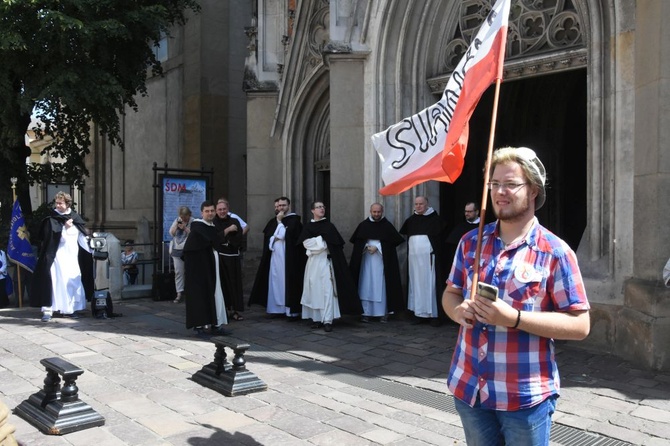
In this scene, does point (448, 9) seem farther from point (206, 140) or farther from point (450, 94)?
point (206, 140)

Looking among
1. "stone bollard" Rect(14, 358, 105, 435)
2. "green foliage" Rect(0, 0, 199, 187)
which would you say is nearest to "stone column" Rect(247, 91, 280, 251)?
"green foliage" Rect(0, 0, 199, 187)

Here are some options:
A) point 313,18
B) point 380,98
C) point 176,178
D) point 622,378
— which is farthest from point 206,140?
point 622,378

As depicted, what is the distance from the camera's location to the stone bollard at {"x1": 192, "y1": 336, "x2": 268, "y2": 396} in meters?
5.70

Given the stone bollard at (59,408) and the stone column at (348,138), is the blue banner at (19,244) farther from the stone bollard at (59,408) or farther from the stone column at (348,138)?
the stone bollard at (59,408)

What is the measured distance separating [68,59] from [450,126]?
37.4 feet

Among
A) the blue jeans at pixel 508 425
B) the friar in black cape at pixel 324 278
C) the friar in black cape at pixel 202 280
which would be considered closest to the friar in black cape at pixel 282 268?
the friar in black cape at pixel 324 278

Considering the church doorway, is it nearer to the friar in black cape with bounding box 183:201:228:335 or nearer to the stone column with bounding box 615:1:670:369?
the stone column with bounding box 615:1:670:369

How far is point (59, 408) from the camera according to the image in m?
4.83

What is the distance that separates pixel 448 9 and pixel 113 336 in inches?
272

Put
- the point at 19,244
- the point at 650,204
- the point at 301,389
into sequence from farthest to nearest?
1. the point at 19,244
2. the point at 650,204
3. the point at 301,389

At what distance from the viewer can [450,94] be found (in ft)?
12.8

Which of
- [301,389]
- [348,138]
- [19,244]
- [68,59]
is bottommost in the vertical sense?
[301,389]

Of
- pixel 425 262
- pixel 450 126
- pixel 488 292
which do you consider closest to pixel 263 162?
pixel 425 262

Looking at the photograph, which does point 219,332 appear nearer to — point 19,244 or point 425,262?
point 425,262
